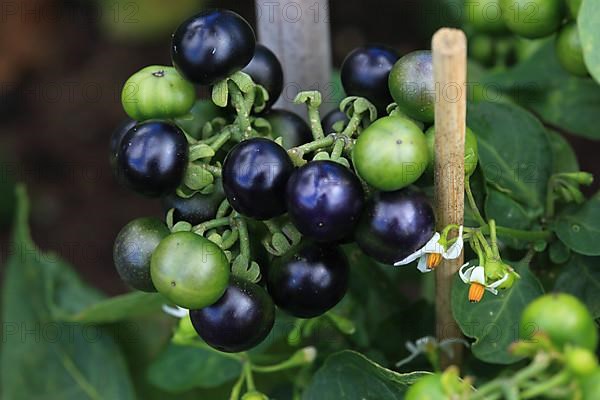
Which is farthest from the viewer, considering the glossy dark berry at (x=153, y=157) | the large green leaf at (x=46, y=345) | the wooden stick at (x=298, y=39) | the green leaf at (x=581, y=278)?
the large green leaf at (x=46, y=345)

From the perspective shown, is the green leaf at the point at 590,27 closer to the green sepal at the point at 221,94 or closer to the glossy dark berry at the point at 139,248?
the green sepal at the point at 221,94

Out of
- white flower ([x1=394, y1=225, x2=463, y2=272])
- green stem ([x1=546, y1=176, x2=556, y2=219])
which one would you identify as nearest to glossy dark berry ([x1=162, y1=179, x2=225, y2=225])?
white flower ([x1=394, y1=225, x2=463, y2=272])

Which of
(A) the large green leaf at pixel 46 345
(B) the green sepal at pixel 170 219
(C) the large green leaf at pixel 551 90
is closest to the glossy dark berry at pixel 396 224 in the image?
(B) the green sepal at pixel 170 219

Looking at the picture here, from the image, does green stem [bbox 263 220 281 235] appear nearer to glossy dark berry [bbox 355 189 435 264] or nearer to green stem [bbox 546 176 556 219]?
glossy dark berry [bbox 355 189 435 264]

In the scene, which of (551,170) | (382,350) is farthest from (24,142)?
(551,170)

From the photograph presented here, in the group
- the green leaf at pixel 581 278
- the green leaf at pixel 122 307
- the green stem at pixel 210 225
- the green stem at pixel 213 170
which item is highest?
the green stem at pixel 213 170

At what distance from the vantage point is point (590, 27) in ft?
3.36

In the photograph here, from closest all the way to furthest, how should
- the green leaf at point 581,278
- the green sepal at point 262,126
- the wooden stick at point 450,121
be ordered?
the wooden stick at point 450,121 < the green sepal at point 262,126 < the green leaf at point 581,278

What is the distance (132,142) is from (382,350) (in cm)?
57

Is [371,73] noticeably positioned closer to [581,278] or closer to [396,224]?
[396,224]

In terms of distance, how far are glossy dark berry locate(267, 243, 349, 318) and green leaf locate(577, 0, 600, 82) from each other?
0.36 meters

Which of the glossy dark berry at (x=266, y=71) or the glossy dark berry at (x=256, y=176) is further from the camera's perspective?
the glossy dark berry at (x=266, y=71)

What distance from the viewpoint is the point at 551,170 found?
1.25 meters

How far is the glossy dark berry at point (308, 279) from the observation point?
38.5 inches
